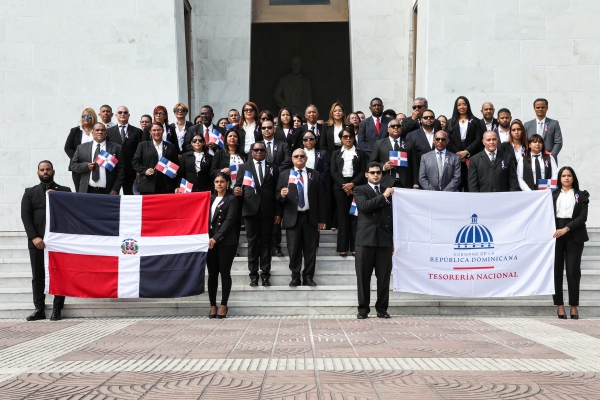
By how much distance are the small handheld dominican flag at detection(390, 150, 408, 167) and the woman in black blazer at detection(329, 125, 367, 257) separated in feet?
A: 1.99

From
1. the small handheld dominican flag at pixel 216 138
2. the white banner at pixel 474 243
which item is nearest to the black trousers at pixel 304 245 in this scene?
the white banner at pixel 474 243

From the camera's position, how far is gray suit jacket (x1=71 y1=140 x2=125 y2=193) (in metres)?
12.5

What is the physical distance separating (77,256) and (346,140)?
456 cm

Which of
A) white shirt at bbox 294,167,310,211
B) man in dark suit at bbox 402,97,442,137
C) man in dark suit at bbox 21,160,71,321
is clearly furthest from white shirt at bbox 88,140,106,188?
man in dark suit at bbox 402,97,442,137

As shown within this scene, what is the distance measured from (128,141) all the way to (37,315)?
3.44m

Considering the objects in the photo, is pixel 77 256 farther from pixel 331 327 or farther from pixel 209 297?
pixel 331 327

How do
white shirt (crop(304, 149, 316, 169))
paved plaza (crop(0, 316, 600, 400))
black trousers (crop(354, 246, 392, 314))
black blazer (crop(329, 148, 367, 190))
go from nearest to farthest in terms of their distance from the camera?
paved plaza (crop(0, 316, 600, 400)) < black trousers (crop(354, 246, 392, 314)) < black blazer (crop(329, 148, 367, 190)) < white shirt (crop(304, 149, 316, 169))

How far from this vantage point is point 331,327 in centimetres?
966

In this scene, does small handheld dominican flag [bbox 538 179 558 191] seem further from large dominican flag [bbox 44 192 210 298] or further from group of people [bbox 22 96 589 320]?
large dominican flag [bbox 44 192 210 298]

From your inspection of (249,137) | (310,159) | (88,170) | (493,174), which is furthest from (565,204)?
(88,170)

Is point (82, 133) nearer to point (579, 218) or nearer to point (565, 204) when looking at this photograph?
point (565, 204)

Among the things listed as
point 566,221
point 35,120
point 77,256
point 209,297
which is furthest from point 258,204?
point 35,120

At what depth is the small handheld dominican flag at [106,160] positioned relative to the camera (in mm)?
12383

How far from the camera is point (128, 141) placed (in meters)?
13.3
